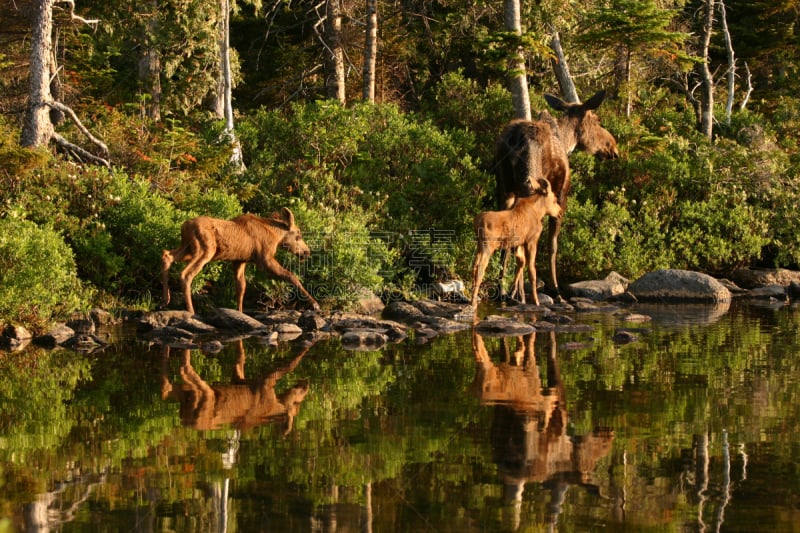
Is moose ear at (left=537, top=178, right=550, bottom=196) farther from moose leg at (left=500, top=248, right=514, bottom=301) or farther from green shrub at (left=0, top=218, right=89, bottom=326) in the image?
green shrub at (left=0, top=218, right=89, bottom=326)

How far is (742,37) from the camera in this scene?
3897 centimetres

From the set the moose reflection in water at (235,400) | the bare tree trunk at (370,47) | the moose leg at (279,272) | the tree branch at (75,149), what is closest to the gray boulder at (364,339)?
the moose leg at (279,272)

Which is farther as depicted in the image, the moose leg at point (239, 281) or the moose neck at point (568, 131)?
the moose neck at point (568, 131)

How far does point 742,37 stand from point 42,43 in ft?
92.0

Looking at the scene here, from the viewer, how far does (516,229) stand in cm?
1648

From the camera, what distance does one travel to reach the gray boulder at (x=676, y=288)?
19.0 metres

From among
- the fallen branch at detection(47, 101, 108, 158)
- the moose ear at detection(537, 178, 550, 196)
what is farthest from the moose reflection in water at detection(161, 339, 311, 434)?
the fallen branch at detection(47, 101, 108, 158)

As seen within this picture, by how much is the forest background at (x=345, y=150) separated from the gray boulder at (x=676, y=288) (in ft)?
6.73

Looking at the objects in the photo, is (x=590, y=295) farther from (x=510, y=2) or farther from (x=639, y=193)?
(x=510, y=2)

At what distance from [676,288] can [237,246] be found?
8.46m

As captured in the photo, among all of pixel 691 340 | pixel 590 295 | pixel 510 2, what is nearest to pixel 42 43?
pixel 510 2

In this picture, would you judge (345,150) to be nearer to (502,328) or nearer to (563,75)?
(502,328)

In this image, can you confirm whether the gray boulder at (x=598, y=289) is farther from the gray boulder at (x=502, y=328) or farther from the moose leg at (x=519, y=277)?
the gray boulder at (x=502, y=328)

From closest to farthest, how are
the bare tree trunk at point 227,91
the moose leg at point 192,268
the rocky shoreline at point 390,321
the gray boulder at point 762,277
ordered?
the rocky shoreline at point 390,321 → the moose leg at point 192,268 → the bare tree trunk at point 227,91 → the gray boulder at point 762,277
